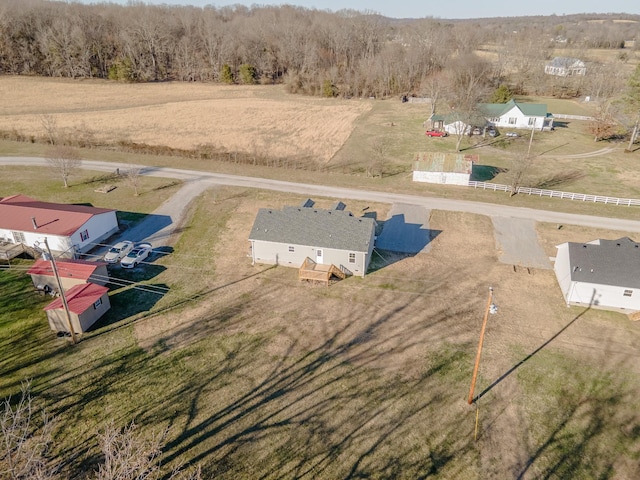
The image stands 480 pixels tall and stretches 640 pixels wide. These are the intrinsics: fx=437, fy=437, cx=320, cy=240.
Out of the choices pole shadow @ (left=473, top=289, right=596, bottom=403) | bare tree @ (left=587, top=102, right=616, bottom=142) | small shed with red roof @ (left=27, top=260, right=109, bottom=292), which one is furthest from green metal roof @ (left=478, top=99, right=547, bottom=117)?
small shed with red roof @ (left=27, top=260, right=109, bottom=292)

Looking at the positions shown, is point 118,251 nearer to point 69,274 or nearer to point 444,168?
point 69,274

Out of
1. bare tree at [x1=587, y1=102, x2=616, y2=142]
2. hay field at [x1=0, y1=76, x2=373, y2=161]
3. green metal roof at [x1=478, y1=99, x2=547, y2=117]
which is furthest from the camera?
green metal roof at [x1=478, y1=99, x2=547, y2=117]

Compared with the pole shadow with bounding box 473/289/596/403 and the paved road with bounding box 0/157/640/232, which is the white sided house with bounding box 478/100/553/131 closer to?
the paved road with bounding box 0/157/640/232

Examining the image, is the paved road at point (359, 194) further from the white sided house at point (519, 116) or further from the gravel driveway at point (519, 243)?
the white sided house at point (519, 116)

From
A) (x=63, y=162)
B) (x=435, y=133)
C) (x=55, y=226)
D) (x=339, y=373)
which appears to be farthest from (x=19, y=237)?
(x=435, y=133)

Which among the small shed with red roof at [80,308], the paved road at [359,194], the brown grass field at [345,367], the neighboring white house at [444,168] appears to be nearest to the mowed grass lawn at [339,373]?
the brown grass field at [345,367]

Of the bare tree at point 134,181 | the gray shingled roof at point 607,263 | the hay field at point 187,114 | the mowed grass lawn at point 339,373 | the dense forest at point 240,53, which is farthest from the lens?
the dense forest at point 240,53

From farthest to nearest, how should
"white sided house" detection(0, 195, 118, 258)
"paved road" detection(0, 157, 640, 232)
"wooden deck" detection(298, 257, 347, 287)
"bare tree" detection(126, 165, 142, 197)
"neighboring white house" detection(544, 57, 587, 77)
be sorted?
"neighboring white house" detection(544, 57, 587, 77) → "bare tree" detection(126, 165, 142, 197) → "paved road" detection(0, 157, 640, 232) → "white sided house" detection(0, 195, 118, 258) → "wooden deck" detection(298, 257, 347, 287)
